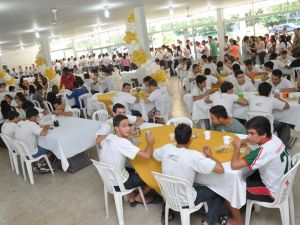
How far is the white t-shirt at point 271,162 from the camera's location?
82.3 inches

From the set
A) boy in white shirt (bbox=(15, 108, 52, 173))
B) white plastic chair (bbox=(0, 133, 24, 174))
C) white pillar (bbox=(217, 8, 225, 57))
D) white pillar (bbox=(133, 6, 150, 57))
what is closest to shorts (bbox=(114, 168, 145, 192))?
boy in white shirt (bbox=(15, 108, 52, 173))

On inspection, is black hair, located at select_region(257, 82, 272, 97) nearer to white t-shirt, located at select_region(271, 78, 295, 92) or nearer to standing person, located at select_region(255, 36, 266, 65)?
white t-shirt, located at select_region(271, 78, 295, 92)

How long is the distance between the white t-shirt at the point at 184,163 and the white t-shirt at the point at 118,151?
1.23ft

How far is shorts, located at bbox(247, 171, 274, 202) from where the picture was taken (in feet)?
7.34

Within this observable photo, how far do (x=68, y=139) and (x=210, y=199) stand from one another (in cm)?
215

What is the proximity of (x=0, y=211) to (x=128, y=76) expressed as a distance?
7467mm

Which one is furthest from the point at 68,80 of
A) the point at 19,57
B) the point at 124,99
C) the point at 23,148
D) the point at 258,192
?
the point at 19,57

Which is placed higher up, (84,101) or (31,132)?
(31,132)

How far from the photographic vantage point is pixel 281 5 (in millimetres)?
12055

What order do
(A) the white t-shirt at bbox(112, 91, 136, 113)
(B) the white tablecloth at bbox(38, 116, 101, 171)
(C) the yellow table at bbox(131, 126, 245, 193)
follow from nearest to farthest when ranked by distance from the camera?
1. (C) the yellow table at bbox(131, 126, 245, 193)
2. (B) the white tablecloth at bbox(38, 116, 101, 171)
3. (A) the white t-shirt at bbox(112, 91, 136, 113)

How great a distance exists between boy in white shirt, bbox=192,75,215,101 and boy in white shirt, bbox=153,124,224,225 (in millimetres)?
2544

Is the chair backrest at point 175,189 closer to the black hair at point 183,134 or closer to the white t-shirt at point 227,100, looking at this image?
the black hair at point 183,134

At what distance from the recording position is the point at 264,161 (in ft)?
6.86

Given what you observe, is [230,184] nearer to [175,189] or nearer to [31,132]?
[175,189]
